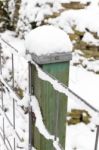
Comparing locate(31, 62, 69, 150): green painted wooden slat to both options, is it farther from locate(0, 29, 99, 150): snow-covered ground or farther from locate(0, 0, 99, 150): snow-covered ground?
locate(0, 0, 99, 150): snow-covered ground

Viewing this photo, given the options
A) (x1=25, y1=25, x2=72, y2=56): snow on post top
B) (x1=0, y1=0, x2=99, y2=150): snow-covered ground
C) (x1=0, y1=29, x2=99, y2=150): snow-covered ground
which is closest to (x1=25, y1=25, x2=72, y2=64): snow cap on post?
(x1=25, y1=25, x2=72, y2=56): snow on post top

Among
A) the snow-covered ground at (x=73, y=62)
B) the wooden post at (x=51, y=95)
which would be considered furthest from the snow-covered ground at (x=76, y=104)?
the wooden post at (x=51, y=95)

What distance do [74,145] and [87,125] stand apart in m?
0.50

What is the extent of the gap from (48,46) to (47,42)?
0.03 meters

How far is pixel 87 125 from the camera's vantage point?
4160 mm

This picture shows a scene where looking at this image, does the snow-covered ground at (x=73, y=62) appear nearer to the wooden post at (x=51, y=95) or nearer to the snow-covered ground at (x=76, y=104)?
the snow-covered ground at (x=76, y=104)

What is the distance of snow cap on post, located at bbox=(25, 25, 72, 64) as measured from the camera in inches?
58.9

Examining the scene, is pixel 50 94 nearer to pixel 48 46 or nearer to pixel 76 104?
pixel 48 46

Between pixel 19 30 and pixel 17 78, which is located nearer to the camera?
pixel 17 78

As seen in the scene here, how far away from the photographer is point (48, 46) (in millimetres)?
1521

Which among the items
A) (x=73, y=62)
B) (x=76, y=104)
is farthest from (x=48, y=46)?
(x=73, y=62)

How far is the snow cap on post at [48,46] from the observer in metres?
1.50

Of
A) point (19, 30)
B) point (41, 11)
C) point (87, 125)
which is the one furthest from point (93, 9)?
point (87, 125)

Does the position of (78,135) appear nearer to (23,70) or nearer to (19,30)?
(23,70)
